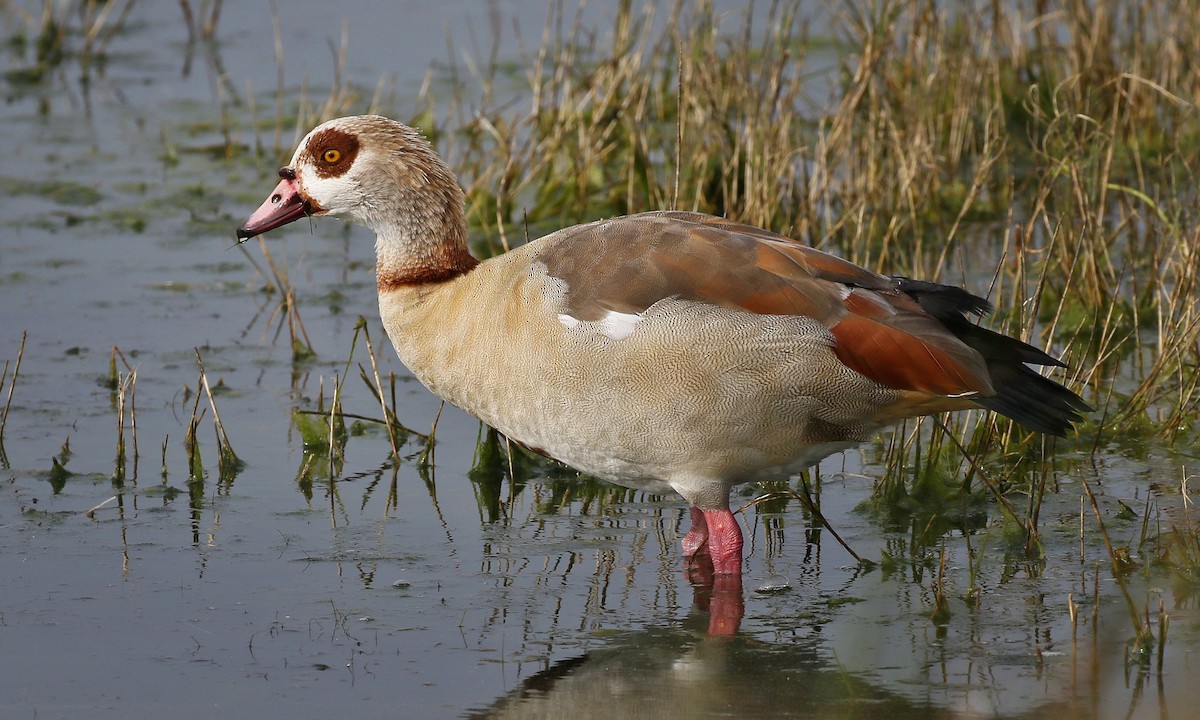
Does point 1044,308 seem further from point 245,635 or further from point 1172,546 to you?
point 245,635

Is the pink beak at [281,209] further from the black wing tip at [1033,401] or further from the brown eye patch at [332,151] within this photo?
the black wing tip at [1033,401]

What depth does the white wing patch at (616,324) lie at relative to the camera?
5.52 metres

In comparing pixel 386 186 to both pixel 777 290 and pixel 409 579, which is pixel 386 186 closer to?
pixel 409 579

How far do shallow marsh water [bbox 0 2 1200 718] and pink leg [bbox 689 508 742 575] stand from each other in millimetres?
130

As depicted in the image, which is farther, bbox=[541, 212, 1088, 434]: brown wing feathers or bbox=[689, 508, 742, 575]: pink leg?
bbox=[689, 508, 742, 575]: pink leg

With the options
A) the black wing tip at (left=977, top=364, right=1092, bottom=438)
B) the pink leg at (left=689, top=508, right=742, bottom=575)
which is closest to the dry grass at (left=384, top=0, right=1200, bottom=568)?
the black wing tip at (left=977, top=364, right=1092, bottom=438)

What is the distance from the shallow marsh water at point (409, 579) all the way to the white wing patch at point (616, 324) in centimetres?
86

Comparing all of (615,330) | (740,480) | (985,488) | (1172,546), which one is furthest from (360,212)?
(1172,546)

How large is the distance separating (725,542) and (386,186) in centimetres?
183

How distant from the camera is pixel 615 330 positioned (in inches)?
217

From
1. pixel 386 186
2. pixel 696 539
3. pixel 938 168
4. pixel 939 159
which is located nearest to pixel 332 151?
pixel 386 186

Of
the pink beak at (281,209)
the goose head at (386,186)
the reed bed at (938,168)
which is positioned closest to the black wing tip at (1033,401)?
the reed bed at (938,168)

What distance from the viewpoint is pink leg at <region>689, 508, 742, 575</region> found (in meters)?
5.72

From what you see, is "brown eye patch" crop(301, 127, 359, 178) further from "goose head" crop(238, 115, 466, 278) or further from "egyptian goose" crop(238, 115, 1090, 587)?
"egyptian goose" crop(238, 115, 1090, 587)
